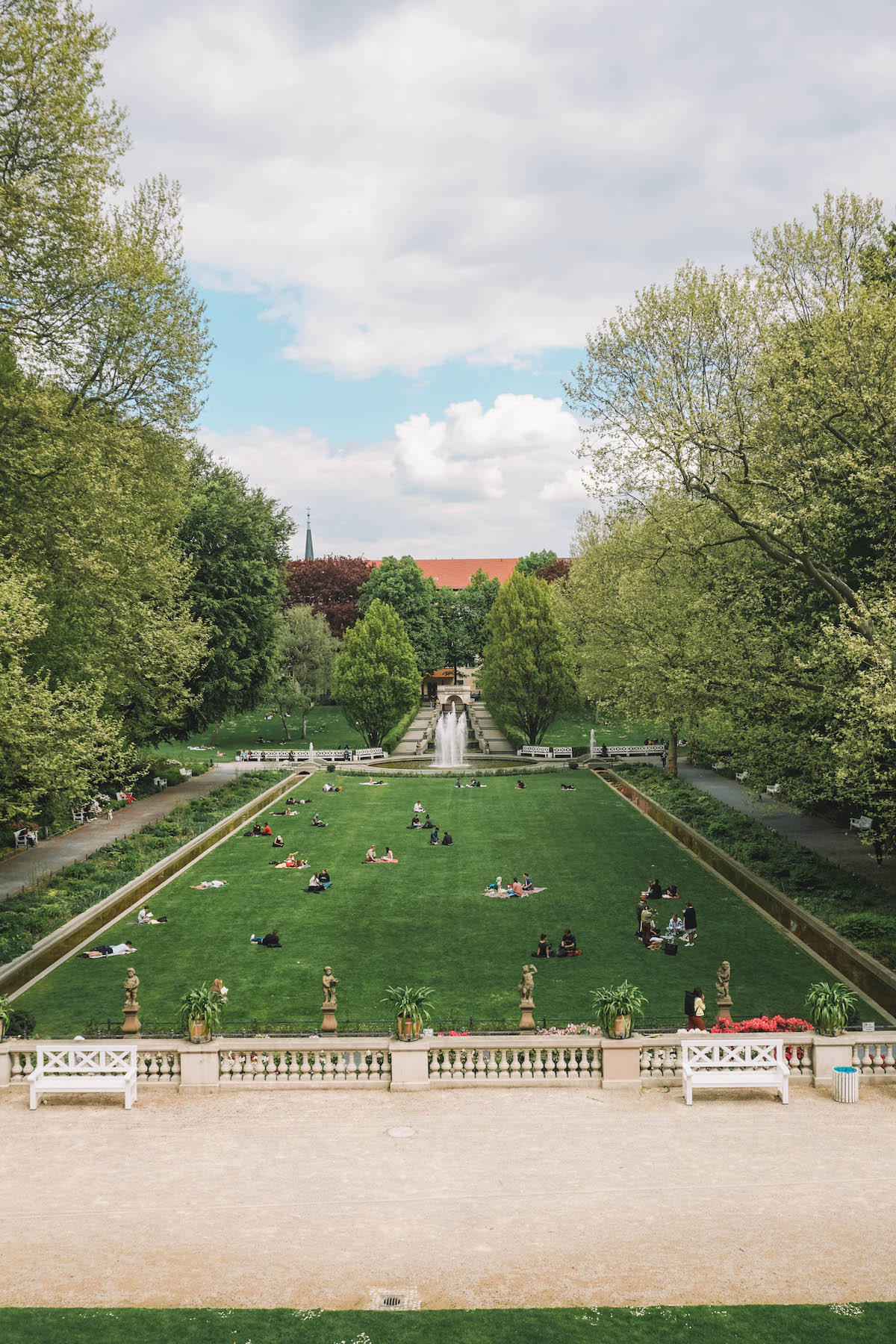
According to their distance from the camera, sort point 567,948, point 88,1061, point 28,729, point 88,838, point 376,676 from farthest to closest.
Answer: point 376,676, point 88,838, point 567,948, point 28,729, point 88,1061

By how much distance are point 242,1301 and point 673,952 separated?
1699 centimetres

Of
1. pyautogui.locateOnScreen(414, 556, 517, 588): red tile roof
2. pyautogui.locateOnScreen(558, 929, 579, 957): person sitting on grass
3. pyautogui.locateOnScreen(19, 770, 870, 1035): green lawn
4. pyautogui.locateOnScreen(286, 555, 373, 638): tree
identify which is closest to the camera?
pyautogui.locateOnScreen(19, 770, 870, 1035): green lawn

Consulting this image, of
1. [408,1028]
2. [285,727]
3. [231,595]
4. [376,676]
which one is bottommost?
[408,1028]

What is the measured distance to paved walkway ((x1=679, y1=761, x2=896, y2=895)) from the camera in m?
33.0

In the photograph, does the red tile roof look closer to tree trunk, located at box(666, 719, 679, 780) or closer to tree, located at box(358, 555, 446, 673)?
tree, located at box(358, 555, 446, 673)

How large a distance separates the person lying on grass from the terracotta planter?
11.6m

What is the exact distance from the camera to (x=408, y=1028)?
1764 cm

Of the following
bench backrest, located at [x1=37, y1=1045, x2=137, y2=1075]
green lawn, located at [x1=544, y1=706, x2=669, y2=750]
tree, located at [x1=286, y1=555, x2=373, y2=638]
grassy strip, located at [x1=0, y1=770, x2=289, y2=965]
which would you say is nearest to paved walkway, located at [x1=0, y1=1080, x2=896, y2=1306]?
bench backrest, located at [x1=37, y1=1045, x2=137, y2=1075]

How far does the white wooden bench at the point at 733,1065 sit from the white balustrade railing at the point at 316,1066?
5399 mm

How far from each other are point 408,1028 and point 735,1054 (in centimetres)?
582

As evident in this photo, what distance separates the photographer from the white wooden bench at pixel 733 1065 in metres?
16.9

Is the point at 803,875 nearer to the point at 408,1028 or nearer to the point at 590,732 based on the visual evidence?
the point at 408,1028

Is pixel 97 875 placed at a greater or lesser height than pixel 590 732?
lesser

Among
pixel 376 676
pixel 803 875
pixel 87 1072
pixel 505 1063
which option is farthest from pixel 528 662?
pixel 87 1072
